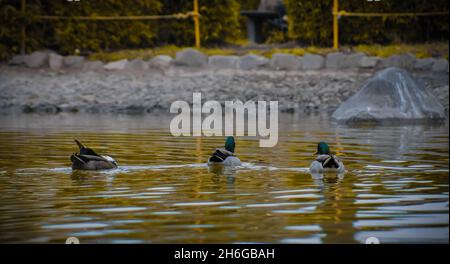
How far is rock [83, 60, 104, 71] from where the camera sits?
26031 millimetres

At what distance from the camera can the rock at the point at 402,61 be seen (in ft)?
81.4

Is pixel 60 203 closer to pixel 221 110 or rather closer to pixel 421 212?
pixel 421 212

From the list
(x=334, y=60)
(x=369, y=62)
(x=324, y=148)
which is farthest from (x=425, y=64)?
(x=324, y=148)

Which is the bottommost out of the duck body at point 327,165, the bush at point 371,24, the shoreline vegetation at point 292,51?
the duck body at point 327,165

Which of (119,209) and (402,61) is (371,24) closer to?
(402,61)

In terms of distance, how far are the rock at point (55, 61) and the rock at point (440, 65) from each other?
915cm

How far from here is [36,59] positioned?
26.4m

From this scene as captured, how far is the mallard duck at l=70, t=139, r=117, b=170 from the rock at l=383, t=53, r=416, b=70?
13878 millimetres

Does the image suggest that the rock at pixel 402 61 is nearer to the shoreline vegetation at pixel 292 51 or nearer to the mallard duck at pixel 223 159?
the shoreline vegetation at pixel 292 51

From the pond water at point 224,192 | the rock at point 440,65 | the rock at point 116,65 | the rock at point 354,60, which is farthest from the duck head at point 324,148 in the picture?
the rock at point 116,65

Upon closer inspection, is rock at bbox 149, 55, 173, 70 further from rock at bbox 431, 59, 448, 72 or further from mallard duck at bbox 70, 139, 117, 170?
mallard duck at bbox 70, 139, 117, 170

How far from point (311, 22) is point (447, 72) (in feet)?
14.0

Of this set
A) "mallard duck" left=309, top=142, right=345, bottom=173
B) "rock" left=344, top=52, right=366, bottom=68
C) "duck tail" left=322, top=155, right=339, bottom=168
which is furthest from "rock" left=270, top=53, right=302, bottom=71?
"duck tail" left=322, top=155, right=339, bottom=168
